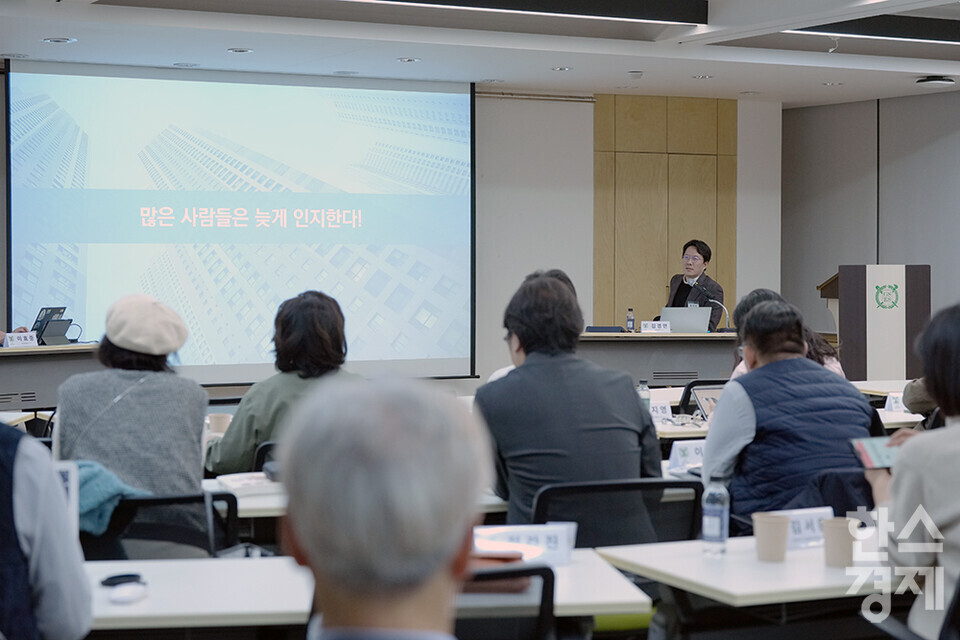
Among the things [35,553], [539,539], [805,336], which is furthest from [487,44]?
[35,553]

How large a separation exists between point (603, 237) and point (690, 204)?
1.02m

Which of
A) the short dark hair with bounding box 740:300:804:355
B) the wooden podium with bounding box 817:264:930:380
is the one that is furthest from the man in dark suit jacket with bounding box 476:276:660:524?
the wooden podium with bounding box 817:264:930:380

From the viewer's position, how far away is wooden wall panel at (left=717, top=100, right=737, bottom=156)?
10852mm

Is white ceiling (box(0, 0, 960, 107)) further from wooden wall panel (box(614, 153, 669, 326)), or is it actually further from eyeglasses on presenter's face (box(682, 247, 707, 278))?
eyeglasses on presenter's face (box(682, 247, 707, 278))

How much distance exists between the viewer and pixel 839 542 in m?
2.47

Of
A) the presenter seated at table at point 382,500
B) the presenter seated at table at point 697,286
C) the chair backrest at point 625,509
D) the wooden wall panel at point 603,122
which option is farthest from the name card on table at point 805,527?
the wooden wall panel at point 603,122

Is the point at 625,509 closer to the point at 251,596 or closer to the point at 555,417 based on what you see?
the point at 555,417

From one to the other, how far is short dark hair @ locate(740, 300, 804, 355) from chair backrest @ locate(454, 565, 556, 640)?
166 centimetres

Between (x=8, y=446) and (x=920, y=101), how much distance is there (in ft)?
35.0

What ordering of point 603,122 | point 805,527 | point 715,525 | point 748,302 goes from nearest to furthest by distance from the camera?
point 715,525
point 805,527
point 748,302
point 603,122

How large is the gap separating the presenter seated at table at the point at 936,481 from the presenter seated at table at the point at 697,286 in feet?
21.2

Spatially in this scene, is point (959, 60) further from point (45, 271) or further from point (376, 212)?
point (45, 271)

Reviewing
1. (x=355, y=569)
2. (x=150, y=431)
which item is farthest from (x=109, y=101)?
(x=355, y=569)

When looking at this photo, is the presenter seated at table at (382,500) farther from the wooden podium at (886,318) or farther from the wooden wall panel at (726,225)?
the wooden wall panel at (726,225)
